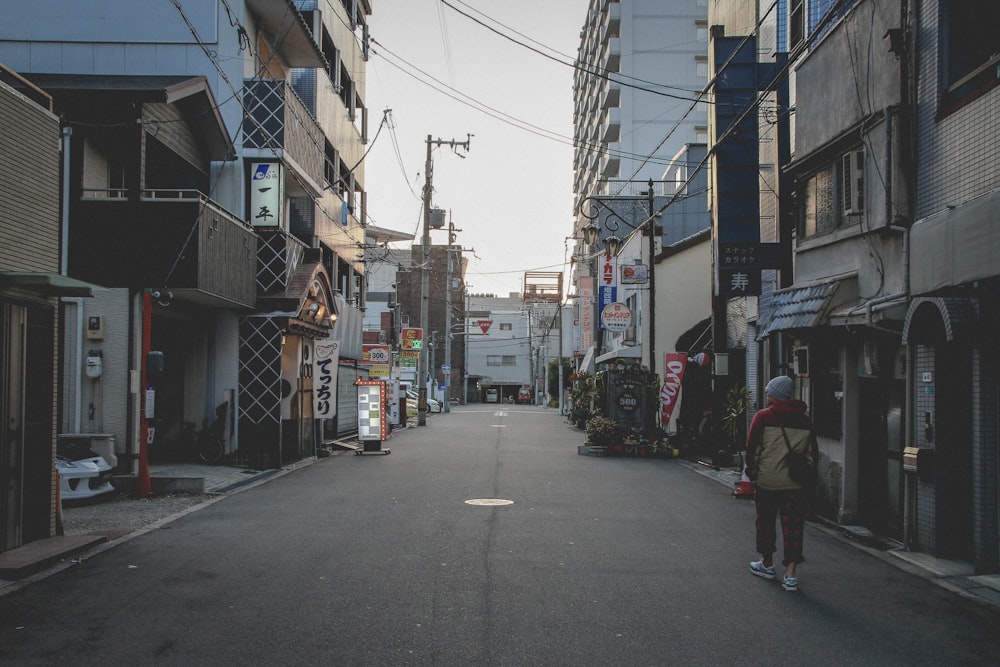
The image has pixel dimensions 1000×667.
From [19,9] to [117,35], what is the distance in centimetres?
220

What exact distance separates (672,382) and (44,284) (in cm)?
1591

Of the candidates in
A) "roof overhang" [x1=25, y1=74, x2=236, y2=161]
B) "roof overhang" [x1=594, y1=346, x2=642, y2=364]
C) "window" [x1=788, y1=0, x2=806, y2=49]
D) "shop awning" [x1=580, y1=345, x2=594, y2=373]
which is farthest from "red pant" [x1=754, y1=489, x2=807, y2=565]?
"shop awning" [x1=580, y1=345, x2=594, y2=373]

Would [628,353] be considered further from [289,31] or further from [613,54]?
[613,54]

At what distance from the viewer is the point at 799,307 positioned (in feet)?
38.0

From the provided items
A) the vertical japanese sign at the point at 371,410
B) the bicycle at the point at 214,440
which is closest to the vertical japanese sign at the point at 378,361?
the vertical japanese sign at the point at 371,410

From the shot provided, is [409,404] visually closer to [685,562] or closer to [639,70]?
[639,70]

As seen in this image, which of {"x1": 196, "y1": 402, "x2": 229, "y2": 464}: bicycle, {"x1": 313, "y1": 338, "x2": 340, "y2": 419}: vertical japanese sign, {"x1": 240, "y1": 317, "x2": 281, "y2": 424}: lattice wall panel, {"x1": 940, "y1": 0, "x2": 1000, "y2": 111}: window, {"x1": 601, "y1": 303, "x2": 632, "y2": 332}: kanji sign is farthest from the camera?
{"x1": 601, "y1": 303, "x2": 632, "y2": 332}: kanji sign

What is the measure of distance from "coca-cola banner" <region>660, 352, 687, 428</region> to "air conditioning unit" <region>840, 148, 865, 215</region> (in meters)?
9.98

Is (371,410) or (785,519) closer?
(785,519)

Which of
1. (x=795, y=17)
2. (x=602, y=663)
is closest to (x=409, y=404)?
(x=795, y=17)

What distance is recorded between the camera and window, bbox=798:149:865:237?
1095cm

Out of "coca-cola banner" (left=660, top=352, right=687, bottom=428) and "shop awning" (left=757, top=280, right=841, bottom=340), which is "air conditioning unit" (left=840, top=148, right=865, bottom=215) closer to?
"shop awning" (left=757, top=280, right=841, bottom=340)

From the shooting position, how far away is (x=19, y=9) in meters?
17.4

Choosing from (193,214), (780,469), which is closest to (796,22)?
(780,469)
